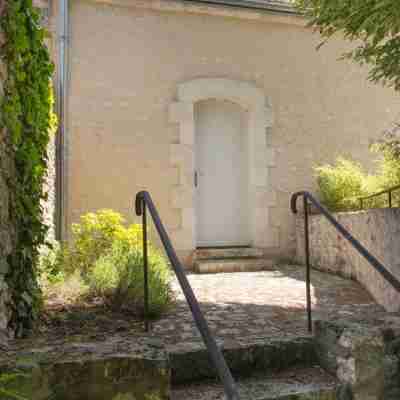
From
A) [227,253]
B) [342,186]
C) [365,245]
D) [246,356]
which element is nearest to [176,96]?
[227,253]

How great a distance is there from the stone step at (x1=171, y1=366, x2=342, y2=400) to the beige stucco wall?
11.2ft

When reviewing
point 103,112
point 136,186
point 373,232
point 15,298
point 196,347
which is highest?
point 103,112

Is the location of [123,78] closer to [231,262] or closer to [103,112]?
[103,112]

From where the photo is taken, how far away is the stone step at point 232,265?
17.2ft

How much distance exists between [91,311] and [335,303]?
221 cm

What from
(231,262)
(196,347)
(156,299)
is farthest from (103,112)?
(196,347)

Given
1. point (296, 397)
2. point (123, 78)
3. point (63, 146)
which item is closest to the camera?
point (296, 397)

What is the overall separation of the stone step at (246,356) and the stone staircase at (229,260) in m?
2.93

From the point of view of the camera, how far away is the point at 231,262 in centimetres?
534

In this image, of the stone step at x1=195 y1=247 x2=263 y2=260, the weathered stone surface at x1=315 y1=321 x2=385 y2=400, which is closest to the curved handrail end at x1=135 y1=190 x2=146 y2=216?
the weathered stone surface at x1=315 y1=321 x2=385 y2=400

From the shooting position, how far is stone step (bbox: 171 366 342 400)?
1.94 m

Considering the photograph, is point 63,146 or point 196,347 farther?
point 63,146

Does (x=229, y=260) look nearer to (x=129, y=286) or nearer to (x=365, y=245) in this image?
(x=365, y=245)

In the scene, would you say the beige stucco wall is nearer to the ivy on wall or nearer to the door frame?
the door frame
